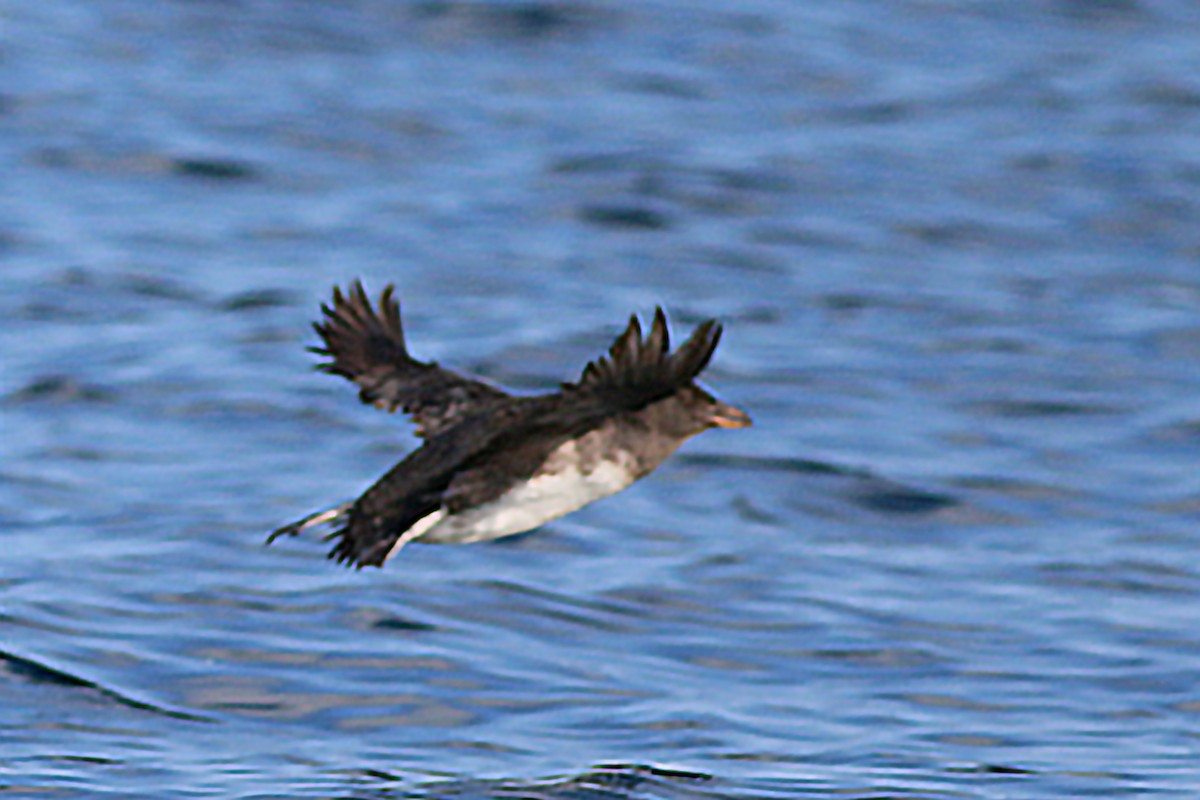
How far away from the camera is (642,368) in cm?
695

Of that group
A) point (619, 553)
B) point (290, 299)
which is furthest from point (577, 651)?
point (290, 299)

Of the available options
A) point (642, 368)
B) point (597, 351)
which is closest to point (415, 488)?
point (642, 368)

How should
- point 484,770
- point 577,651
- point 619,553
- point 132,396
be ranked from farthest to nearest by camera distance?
point 132,396, point 619,553, point 577,651, point 484,770

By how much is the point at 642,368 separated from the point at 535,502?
0.67 meters

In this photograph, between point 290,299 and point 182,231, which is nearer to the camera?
point 290,299

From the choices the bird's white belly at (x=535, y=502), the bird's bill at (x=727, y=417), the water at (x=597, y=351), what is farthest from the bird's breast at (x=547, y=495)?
the water at (x=597, y=351)

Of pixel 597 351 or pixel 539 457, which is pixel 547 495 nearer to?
pixel 539 457

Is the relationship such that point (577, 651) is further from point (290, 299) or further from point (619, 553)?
point (290, 299)

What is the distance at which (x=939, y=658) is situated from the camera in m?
12.6

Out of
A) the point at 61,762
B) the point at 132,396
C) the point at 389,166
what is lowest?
the point at 61,762

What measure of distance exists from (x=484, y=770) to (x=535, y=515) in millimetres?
3621

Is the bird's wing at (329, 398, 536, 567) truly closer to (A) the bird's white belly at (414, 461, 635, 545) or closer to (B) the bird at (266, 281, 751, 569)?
(B) the bird at (266, 281, 751, 569)

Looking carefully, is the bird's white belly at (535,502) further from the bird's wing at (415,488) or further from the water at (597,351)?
the water at (597,351)

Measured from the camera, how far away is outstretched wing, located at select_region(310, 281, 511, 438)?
27.9 feet
